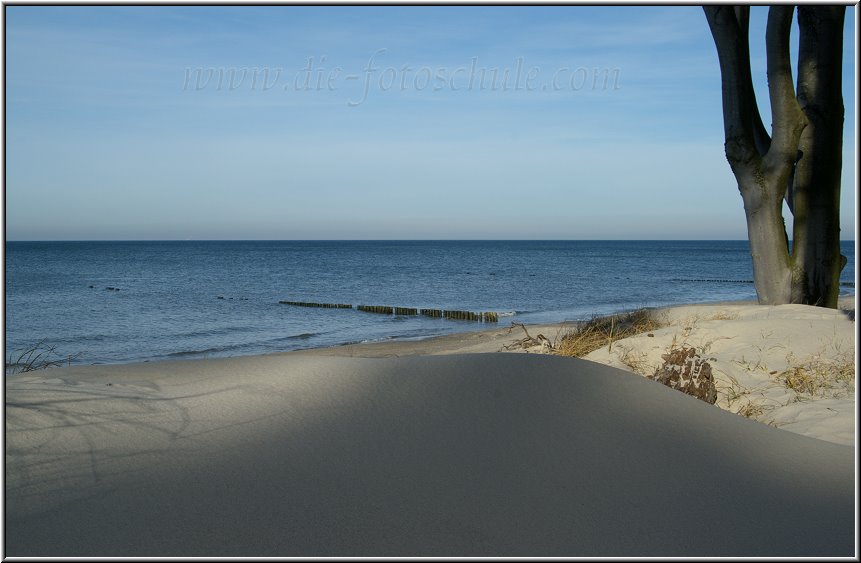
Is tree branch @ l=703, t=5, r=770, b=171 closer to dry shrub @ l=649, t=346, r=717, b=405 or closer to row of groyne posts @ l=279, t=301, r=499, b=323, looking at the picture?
dry shrub @ l=649, t=346, r=717, b=405

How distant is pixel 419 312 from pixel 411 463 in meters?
17.7

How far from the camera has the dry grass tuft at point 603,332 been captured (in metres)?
6.82

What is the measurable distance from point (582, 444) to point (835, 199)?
6.93 meters

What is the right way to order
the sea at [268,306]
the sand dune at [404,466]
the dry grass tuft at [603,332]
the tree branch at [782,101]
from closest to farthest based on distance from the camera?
the sand dune at [404,466] → the dry grass tuft at [603,332] → the tree branch at [782,101] → the sea at [268,306]

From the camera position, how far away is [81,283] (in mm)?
35344

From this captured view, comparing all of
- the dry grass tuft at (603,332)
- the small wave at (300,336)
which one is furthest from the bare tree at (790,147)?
the small wave at (300,336)

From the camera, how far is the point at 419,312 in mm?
21203

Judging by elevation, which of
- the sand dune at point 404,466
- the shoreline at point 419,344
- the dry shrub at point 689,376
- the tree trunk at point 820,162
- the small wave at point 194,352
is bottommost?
the small wave at point 194,352

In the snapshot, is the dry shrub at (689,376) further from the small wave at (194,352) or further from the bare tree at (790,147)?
the small wave at (194,352)

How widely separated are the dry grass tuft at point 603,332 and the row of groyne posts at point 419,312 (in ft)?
32.1

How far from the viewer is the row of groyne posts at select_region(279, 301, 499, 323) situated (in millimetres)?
18875

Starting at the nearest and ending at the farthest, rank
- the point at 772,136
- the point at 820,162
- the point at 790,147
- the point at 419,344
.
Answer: the point at 790,147 → the point at 772,136 → the point at 820,162 → the point at 419,344

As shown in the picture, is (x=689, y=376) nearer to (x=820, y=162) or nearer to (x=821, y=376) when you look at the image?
(x=821, y=376)

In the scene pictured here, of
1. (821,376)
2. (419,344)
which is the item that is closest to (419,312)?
(419,344)
